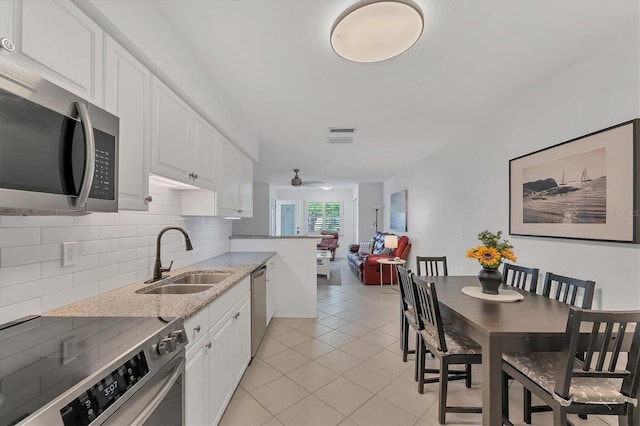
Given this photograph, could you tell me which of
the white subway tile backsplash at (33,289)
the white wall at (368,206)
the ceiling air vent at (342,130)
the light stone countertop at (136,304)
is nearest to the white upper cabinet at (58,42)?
the white subway tile backsplash at (33,289)

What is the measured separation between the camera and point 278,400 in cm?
207

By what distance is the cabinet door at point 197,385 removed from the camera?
1.32 metres

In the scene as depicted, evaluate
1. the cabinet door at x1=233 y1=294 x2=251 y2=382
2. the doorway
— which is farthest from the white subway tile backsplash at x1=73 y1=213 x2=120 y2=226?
the doorway

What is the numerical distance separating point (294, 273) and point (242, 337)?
1.59 m

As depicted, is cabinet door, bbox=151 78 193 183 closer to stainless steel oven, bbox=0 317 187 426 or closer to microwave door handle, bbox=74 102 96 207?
microwave door handle, bbox=74 102 96 207

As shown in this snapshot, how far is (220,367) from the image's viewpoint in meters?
1.75

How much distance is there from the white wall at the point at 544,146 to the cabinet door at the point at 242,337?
2533mm

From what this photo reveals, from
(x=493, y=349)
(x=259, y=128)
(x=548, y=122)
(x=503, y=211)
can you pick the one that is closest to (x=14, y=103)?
(x=493, y=349)

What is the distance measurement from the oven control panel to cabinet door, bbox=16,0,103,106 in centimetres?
102

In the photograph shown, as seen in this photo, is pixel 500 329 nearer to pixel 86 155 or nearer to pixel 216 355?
pixel 216 355

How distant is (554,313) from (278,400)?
6.36 feet

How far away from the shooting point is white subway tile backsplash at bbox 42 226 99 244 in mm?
1280

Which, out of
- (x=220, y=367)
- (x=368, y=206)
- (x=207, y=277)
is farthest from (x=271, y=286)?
(x=368, y=206)

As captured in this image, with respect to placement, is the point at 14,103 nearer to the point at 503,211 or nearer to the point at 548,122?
the point at 548,122
